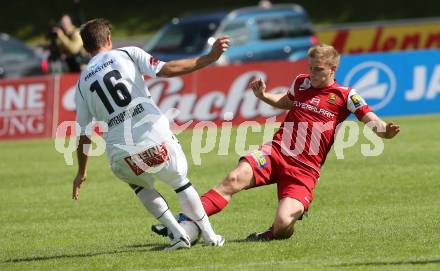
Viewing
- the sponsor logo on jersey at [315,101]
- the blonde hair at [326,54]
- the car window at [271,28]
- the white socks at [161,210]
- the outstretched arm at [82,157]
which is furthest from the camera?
the car window at [271,28]

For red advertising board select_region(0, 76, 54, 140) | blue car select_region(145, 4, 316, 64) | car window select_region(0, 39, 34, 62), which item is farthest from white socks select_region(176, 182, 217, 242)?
car window select_region(0, 39, 34, 62)

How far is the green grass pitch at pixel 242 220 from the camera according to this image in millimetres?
→ 8125

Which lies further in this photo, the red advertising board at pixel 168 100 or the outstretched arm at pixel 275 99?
the red advertising board at pixel 168 100

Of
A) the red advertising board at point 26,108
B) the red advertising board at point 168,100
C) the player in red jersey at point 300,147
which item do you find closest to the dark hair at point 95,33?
the player in red jersey at point 300,147

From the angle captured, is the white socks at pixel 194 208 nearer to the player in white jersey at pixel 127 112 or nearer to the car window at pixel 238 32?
the player in white jersey at pixel 127 112

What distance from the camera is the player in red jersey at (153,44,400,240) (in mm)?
8984

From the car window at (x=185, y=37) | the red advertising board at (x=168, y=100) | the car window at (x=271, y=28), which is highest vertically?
the red advertising board at (x=168, y=100)

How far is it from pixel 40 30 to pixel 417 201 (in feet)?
122

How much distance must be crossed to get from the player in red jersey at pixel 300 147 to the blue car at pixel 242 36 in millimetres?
15689

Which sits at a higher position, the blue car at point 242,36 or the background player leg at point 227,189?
the background player leg at point 227,189

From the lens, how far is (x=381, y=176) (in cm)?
1326

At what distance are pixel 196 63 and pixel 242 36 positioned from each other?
18257mm

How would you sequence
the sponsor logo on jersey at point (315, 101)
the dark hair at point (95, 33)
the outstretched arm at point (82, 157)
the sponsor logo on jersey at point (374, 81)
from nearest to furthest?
the dark hair at point (95, 33), the outstretched arm at point (82, 157), the sponsor logo on jersey at point (315, 101), the sponsor logo on jersey at point (374, 81)

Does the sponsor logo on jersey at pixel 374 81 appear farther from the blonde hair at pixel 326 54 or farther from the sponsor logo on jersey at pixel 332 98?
the blonde hair at pixel 326 54
